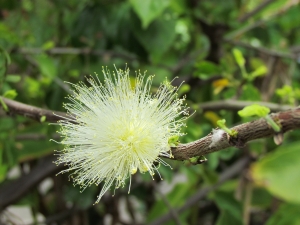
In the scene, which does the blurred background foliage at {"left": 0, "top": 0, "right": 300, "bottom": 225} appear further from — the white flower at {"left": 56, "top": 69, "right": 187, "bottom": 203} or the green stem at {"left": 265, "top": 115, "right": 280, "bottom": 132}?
the green stem at {"left": 265, "top": 115, "right": 280, "bottom": 132}

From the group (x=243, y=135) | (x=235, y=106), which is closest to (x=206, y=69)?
→ (x=235, y=106)

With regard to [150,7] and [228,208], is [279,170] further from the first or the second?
[150,7]

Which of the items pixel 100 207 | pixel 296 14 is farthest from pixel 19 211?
pixel 296 14

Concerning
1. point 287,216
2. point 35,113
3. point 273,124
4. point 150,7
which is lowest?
point 287,216

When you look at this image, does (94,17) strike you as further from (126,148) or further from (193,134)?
(126,148)

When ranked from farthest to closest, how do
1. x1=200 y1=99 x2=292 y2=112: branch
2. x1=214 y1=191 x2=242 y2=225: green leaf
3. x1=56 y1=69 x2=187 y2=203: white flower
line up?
x1=214 y1=191 x2=242 y2=225: green leaf → x1=200 y1=99 x2=292 y2=112: branch → x1=56 y1=69 x2=187 y2=203: white flower

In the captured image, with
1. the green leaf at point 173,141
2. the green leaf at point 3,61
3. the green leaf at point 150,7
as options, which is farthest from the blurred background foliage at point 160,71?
the green leaf at point 173,141

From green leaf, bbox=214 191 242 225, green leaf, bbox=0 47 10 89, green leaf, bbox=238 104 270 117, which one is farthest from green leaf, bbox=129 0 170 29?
green leaf, bbox=214 191 242 225
